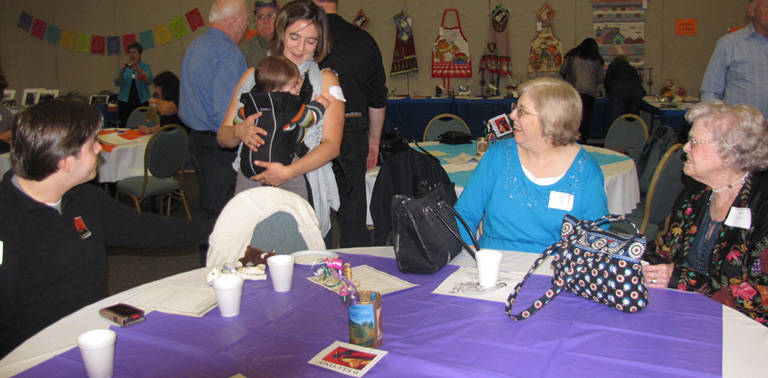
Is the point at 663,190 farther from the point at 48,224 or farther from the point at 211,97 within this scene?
the point at 48,224

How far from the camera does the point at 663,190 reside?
313 centimetres

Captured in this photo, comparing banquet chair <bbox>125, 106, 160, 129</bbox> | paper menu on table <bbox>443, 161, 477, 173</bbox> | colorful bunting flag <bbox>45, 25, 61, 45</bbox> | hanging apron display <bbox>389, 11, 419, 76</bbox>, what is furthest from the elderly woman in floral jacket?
colorful bunting flag <bbox>45, 25, 61, 45</bbox>

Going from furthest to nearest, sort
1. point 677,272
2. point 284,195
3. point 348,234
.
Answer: point 348,234, point 284,195, point 677,272

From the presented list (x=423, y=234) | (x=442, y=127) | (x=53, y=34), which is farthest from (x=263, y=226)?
(x=53, y=34)

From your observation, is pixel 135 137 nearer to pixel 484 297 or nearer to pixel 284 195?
pixel 284 195

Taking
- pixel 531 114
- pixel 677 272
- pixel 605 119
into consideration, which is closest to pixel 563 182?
pixel 531 114

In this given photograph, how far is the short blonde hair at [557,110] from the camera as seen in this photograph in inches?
82.2

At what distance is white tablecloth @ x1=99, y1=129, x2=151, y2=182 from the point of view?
15.6 feet

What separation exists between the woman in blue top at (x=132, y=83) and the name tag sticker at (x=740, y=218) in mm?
7714

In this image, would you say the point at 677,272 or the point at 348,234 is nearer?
the point at 677,272

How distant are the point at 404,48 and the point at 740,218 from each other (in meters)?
8.28

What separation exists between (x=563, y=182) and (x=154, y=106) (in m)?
5.15

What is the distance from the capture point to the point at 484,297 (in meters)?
1.55

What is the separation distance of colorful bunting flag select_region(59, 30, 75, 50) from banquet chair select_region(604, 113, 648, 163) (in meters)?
9.15
